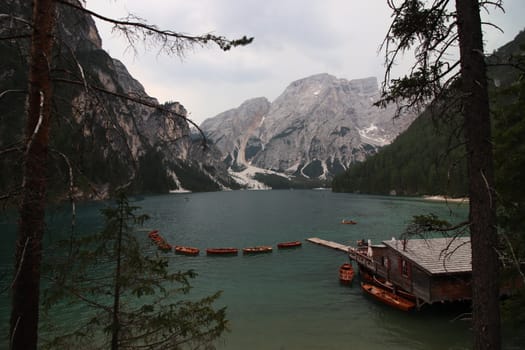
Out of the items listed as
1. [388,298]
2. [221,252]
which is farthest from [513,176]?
[221,252]

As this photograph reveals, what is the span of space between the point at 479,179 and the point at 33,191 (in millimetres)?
7213

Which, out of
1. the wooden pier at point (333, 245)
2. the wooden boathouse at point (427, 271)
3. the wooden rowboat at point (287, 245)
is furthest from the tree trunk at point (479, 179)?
the wooden rowboat at point (287, 245)

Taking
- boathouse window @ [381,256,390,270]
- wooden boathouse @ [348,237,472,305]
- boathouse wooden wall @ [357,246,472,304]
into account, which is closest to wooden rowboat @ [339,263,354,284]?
wooden boathouse @ [348,237,472,305]

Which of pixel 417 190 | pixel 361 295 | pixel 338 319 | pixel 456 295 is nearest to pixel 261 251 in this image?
pixel 361 295

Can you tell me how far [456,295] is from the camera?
22.2 m

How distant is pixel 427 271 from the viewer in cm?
2167

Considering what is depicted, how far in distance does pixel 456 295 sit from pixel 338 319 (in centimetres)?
826

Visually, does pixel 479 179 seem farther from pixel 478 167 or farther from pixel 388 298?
pixel 388 298

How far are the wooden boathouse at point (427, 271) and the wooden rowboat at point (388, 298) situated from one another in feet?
2.61

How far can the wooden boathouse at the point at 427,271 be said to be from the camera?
22.1 m

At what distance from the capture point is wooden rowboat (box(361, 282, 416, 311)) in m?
23.9

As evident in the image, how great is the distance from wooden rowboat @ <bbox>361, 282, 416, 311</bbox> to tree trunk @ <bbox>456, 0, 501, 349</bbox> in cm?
2055

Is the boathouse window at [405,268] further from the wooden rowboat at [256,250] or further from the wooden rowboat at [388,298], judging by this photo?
the wooden rowboat at [256,250]

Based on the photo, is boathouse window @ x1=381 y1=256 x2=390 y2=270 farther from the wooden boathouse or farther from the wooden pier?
the wooden pier
